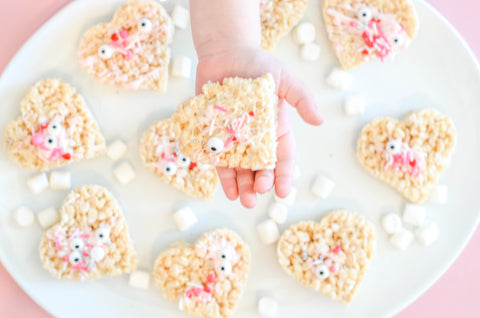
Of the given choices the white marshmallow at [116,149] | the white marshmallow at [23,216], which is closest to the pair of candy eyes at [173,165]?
the white marshmallow at [116,149]

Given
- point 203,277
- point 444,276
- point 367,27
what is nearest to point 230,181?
point 203,277

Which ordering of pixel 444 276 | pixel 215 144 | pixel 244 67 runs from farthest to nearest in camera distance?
pixel 444 276 < pixel 244 67 < pixel 215 144

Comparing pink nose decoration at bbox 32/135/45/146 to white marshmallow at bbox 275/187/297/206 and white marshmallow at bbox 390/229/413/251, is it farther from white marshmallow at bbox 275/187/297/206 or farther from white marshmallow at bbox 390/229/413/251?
white marshmallow at bbox 390/229/413/251

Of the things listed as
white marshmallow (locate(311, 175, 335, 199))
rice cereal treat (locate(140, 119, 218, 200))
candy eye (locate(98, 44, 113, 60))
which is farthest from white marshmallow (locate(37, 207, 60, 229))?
white marshmallow (locate(311, 175, 335, 199))

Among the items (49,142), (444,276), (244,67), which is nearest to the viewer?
(244,67)

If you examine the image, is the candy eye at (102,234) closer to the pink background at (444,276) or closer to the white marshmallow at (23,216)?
the white marshmallow at (23,216)

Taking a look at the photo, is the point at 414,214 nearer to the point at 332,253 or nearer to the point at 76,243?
the point at 332,253
